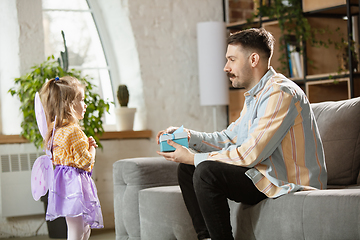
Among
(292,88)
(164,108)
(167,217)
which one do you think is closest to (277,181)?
(292,88)

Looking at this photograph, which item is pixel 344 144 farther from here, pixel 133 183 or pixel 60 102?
pixel 60 102

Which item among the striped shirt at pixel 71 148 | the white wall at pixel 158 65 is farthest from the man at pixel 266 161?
the white wall at pixel 158 65

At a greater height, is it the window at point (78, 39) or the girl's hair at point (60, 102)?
the window at point (78, 39)

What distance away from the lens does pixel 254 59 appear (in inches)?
77.3

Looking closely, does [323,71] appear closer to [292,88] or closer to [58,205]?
[292,88]

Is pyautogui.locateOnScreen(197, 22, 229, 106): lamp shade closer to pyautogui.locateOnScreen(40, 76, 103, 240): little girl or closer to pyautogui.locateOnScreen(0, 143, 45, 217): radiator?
pyautogui.locateOnScreen(0, 143, 45, 217): radiator

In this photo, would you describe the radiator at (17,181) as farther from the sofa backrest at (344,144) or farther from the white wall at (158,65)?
the sofa backrest at (344,144)

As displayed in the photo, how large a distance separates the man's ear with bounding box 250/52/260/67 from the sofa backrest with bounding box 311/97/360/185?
Answer: 56cm

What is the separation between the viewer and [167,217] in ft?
7.43

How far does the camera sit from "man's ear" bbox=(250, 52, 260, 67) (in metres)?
1.96

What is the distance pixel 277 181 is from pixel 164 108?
2.37 metres

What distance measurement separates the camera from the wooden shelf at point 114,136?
11.5ft

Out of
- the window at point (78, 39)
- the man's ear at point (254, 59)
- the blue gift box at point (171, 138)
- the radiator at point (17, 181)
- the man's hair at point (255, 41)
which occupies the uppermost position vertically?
the window at point (78, 39)

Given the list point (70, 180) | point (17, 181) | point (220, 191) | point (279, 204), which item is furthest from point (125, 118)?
point (279, 204)
